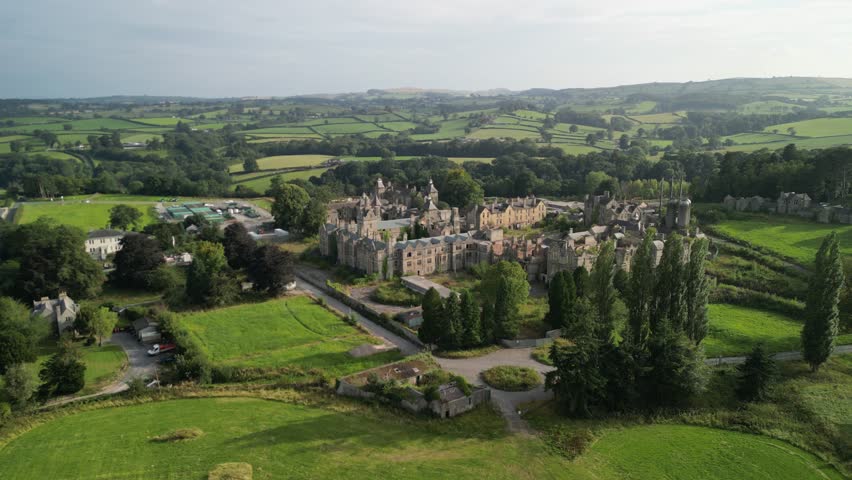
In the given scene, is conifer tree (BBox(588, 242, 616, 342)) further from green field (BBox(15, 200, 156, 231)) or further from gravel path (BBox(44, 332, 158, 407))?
green field (BBox(15, 200, 156, 231))

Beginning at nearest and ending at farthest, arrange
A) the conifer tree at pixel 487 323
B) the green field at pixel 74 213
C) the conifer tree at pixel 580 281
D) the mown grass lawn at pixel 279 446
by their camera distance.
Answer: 1. the mown grass lawn at pixel 279 446
2. the conifer tree at pixel 487 323
3. the conifer tree at pixel 580 281
4. the green field at pixel 74 213

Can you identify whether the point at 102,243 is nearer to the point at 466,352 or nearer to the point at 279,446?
the point at 466,352

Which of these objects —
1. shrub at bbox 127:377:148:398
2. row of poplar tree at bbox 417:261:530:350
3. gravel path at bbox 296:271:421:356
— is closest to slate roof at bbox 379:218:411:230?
gravel path at bbox 296:271:421:356

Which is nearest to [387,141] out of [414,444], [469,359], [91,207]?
[91,207]

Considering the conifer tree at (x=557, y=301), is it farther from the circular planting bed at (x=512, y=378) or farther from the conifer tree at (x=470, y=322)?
the circular planting bed at (x=512, y=378)

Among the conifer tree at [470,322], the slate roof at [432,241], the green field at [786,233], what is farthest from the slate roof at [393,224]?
the green field at [786,233]

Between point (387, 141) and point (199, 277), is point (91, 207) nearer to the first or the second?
point (199, 277)
